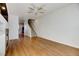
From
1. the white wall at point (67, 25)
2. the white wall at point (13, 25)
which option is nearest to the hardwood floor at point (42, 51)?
the white wall at point (67, 25)

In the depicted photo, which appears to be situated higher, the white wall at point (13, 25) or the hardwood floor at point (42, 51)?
the white wall at point (13, 25)

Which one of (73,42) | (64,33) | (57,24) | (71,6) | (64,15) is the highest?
(71,6)

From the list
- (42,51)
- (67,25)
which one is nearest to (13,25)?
(67,25)

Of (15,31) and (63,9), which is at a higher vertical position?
(63,9)

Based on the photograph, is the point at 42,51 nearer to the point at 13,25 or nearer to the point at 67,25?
the point at 67,25

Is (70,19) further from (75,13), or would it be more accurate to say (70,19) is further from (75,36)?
(75,36)

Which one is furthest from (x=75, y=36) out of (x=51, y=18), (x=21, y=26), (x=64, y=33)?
(x=21, y=26)

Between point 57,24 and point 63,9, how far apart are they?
1.13 meters

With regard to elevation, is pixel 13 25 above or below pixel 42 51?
above

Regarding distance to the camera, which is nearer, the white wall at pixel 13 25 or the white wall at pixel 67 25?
the white wall at pixel 67 25

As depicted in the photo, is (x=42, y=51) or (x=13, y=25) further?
(x=13, y=25)

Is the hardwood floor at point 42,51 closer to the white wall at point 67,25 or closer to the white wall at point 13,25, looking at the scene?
the white wall at point 67,25

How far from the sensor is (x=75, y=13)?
5.15 m

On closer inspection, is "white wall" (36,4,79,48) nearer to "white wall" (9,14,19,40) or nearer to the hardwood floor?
the hardwood floor
